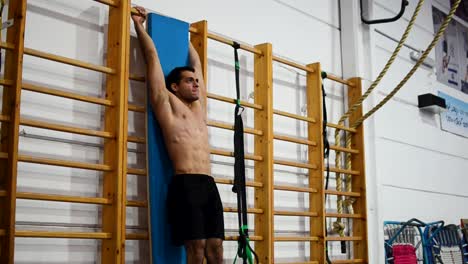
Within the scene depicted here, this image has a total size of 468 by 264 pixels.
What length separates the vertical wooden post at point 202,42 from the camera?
10.6ft

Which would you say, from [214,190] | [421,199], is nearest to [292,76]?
[214,190]

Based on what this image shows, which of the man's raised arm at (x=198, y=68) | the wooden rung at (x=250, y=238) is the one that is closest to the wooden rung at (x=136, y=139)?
the man's raised arm at (x=198, y=68)

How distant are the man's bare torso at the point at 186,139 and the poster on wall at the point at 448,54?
3524mm

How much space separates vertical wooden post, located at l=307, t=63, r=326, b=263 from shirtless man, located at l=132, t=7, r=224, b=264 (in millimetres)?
1208

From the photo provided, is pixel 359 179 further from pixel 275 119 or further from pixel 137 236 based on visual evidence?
pixel 137 236

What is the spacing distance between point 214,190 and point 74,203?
70cm

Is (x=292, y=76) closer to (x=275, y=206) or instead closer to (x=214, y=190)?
(x=275, y=206)

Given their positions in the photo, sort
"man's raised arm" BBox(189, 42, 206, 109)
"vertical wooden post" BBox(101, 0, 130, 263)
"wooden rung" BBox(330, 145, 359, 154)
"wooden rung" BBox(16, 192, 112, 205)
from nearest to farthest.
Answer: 1. "wooden rung" BBox(16, 192, 112, 205)
2. "vertical wooden post" BBox(101, 0, 130, 263)
3. "man's raised arm" BBox(189, 42, 206, 109)
4. "wooden rung" BBox(330, 145, 359, 154)

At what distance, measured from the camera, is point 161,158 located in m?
2.84

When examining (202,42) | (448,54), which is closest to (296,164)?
(202,42)

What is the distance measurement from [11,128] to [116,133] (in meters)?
0.51

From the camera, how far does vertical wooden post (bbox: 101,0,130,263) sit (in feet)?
8.58

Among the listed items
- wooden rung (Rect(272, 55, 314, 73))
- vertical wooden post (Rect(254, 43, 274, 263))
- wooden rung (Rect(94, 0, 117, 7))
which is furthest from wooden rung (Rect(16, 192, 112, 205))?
wooden rung (Rect(272, 55, 314, 73))

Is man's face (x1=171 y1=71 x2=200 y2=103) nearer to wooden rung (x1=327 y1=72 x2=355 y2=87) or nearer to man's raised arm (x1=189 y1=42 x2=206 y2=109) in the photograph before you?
man's raised arm (x1=189 y1=42 x2=206 y2=109)
